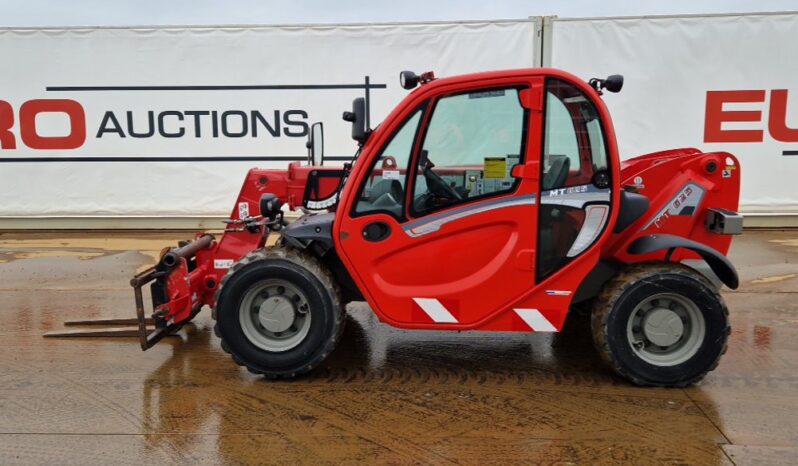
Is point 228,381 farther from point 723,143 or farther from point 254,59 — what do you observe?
point 723,143

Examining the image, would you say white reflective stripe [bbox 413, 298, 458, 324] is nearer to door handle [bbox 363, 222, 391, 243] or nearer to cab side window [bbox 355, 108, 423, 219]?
door handle [bbox 363, 222, 391, 243]

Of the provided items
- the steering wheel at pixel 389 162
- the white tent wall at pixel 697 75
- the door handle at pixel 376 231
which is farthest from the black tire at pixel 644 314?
the white tent wall at pixel 697 75

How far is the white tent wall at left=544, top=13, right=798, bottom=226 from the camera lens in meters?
9.51

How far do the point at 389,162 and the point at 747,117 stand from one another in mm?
8107

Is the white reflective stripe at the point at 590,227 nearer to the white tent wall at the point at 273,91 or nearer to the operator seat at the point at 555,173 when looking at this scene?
the operator seat at the point at 555,173

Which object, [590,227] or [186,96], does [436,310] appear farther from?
[186,96]

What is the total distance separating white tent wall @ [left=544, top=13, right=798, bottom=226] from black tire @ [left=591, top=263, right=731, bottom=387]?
6.54m

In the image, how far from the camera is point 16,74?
10.0 m

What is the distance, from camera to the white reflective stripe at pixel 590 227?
371cm

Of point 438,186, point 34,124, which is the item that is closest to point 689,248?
point 438,186

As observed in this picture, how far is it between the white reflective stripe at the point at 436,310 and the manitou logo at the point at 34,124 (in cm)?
840

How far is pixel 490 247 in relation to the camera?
149 inches

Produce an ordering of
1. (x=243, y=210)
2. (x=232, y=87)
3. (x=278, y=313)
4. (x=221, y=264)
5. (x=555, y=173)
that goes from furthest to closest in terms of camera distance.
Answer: (x=232, y=87)
(x=243, y=210)
(x=221, y=264)
(x=278, y=313)
(x=555, y=173)

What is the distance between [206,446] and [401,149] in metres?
2.00
